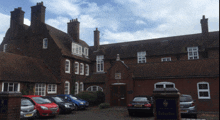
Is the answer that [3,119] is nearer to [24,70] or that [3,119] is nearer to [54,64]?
[24,70]

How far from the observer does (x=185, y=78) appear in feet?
63.2

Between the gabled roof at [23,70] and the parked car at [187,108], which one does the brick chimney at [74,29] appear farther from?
the parked car at [187,108]

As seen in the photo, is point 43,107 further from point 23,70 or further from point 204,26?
point 204,26

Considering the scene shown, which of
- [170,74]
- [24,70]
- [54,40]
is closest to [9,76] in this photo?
[24,70]

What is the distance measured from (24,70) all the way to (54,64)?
524 centimetres

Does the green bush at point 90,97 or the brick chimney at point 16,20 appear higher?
the brick chimney at point 16,20

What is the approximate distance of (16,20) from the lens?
3025cm

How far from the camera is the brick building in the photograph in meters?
19.2

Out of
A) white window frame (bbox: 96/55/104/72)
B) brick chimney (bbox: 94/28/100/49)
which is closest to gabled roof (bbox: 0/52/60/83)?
white window frame (bbox: 96/55/104/72)

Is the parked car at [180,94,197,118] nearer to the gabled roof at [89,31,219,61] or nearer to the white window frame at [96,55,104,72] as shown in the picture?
the gabled roof at [89,31,219,61]

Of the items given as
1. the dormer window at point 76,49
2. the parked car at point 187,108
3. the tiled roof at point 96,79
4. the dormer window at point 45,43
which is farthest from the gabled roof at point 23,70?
the parked car at point 187,108

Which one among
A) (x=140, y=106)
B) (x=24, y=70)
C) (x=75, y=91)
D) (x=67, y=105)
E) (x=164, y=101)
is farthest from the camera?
(x=75, y=91)

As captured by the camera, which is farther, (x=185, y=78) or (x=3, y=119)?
(x=185, y=78)

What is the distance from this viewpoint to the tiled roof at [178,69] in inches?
738
